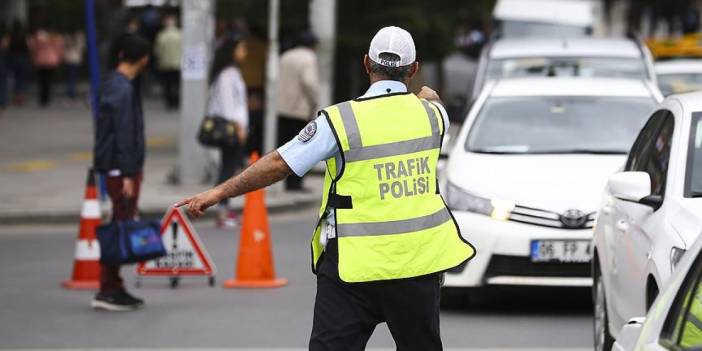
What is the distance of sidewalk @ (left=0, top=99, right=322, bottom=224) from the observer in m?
16.5

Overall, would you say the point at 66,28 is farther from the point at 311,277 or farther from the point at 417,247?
the point at 417,247

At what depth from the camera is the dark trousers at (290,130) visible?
18438 mm

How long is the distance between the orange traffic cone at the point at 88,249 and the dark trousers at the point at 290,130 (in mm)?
6296

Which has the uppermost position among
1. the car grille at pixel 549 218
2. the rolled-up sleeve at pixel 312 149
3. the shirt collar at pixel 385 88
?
the shirt collar at pixel 385 88

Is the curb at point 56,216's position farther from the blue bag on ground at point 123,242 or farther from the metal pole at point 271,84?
the blue bag on ground at point 123,242

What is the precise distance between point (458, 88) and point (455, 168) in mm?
21096

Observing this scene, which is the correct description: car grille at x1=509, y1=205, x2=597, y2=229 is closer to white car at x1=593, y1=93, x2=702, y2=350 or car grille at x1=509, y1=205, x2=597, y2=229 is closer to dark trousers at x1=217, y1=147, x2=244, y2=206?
white car at x1=593, y1=93, x2=702, y2=350

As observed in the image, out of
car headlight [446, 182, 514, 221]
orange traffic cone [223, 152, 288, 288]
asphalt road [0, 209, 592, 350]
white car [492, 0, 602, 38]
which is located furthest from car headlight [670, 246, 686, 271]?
white car [492, 0, 602, 38]

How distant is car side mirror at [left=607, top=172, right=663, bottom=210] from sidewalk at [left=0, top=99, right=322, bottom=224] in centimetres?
901

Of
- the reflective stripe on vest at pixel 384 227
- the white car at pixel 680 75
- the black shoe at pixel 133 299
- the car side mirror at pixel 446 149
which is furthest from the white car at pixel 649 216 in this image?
the white car at pixel 680 75

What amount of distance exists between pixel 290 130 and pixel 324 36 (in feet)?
15.9

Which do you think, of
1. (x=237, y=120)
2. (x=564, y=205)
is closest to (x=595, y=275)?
(x=564, y=205)

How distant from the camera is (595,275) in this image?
909 cm

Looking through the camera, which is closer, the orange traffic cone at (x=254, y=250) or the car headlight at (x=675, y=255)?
the car headlight at (x=675, y=255)
